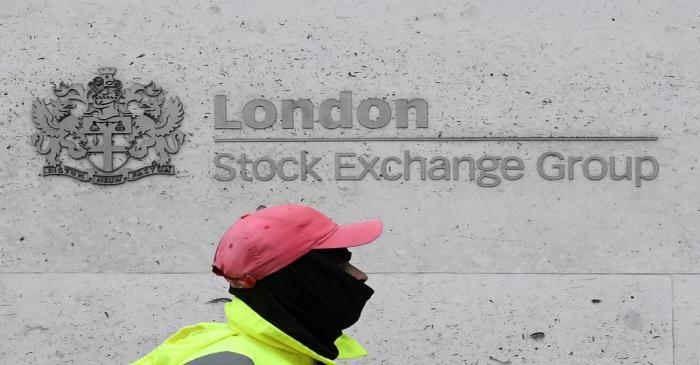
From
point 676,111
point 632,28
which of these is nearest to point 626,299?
point 676,111

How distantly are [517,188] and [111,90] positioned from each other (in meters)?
1.88

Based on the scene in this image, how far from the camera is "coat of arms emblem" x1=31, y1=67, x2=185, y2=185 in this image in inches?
193

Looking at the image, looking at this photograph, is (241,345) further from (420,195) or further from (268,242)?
(420,195)

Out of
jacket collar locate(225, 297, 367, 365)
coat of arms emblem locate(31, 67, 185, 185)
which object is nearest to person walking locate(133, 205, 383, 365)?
jacket collar locate(225, 297, 367, 365)

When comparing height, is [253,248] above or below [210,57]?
below

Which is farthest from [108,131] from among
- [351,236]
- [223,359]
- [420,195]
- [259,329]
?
[223,359]

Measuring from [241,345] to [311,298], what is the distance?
0.22 metres

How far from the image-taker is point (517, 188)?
4.82m

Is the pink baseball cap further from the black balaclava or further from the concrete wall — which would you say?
the concrete wall

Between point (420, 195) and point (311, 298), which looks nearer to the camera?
point (311, 298)

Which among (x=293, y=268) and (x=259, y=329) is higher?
(x=293, y=268)

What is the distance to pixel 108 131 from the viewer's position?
193 inches

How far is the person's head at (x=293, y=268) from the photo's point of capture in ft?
7.39

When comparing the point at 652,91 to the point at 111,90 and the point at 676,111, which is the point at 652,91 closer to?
the point at 676,111
